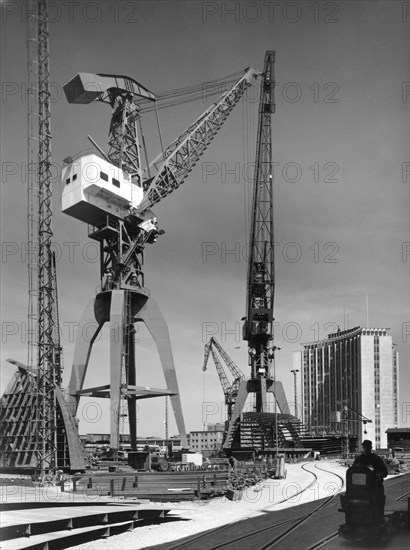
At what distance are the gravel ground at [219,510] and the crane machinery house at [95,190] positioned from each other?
108ft

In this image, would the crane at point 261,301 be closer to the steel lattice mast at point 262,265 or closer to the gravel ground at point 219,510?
the steel lattice mast at point 262,265

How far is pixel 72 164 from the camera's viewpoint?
7094 cm

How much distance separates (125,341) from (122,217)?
45.6ft

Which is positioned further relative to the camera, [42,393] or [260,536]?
[42,393]

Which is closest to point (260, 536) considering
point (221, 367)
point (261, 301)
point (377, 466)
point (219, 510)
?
point (377, 466)

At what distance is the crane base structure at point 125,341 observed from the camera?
73000 millimetres

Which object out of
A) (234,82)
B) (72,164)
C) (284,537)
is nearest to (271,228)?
(234,82)

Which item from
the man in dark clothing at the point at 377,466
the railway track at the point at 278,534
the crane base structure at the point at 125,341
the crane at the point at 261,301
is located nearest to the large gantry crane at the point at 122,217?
the crane base structure at the point at 125,341

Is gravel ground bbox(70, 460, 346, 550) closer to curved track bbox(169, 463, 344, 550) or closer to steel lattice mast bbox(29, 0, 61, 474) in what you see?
curved track bbox(169, 463, 344, 550)

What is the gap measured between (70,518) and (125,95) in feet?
199

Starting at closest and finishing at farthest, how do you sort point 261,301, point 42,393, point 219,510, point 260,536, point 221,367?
point 260,536 < point 219,510 < point 42,393 < point 261,301 < point 221,367

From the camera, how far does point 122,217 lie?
2950 inches

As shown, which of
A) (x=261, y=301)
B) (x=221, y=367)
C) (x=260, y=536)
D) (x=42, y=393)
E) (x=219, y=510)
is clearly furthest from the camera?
(x=221, y=367)

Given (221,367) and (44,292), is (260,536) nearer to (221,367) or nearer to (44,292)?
(44,292)
